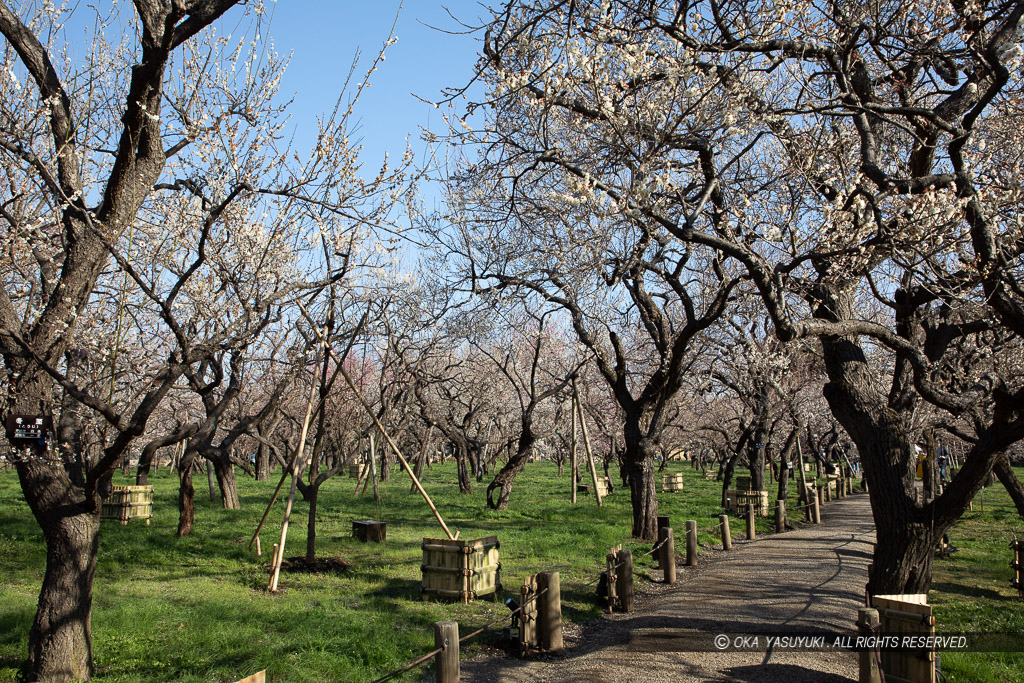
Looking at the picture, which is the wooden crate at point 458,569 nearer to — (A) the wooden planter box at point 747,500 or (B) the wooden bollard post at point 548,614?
(B) the wooden bollard post at point 548,614

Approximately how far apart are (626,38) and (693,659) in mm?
6728

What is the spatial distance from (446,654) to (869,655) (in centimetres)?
363

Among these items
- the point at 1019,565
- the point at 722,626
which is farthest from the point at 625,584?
the point at 1019,565

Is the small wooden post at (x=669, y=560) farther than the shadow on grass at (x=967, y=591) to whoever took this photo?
Yes

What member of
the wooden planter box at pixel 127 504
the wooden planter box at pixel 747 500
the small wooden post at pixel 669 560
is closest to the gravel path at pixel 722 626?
the small wooden post at pixel 669 560

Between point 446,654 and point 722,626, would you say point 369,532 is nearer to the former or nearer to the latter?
point 722,626

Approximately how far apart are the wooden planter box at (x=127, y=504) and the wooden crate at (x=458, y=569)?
367 inches

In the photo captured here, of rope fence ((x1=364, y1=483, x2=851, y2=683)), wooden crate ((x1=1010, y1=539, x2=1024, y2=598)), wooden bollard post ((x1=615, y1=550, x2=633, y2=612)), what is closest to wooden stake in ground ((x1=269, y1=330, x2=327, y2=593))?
rope fence ((x1=364, y1=483, x2=851, y2=683))

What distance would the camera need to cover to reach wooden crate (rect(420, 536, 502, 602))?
10.1 metres

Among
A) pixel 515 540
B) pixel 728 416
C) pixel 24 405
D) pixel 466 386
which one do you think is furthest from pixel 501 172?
pixel 728 416

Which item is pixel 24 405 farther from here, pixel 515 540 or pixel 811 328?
pixel 515 540

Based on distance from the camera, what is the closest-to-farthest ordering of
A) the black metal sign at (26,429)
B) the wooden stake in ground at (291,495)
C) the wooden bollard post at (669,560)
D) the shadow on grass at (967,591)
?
1. the black metal sign at (26,429)
2. the wooden stake in ground at (291,495)
3. the shadow on grass at (967,591)
4. the wooden bollard post at (669,560)

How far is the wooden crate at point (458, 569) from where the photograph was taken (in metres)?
10.1

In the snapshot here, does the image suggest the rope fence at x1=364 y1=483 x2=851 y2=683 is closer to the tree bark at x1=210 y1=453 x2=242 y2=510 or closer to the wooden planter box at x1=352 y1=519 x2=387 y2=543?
the wooden planter box at x1=352 y1=519 x2=387 y2=543
